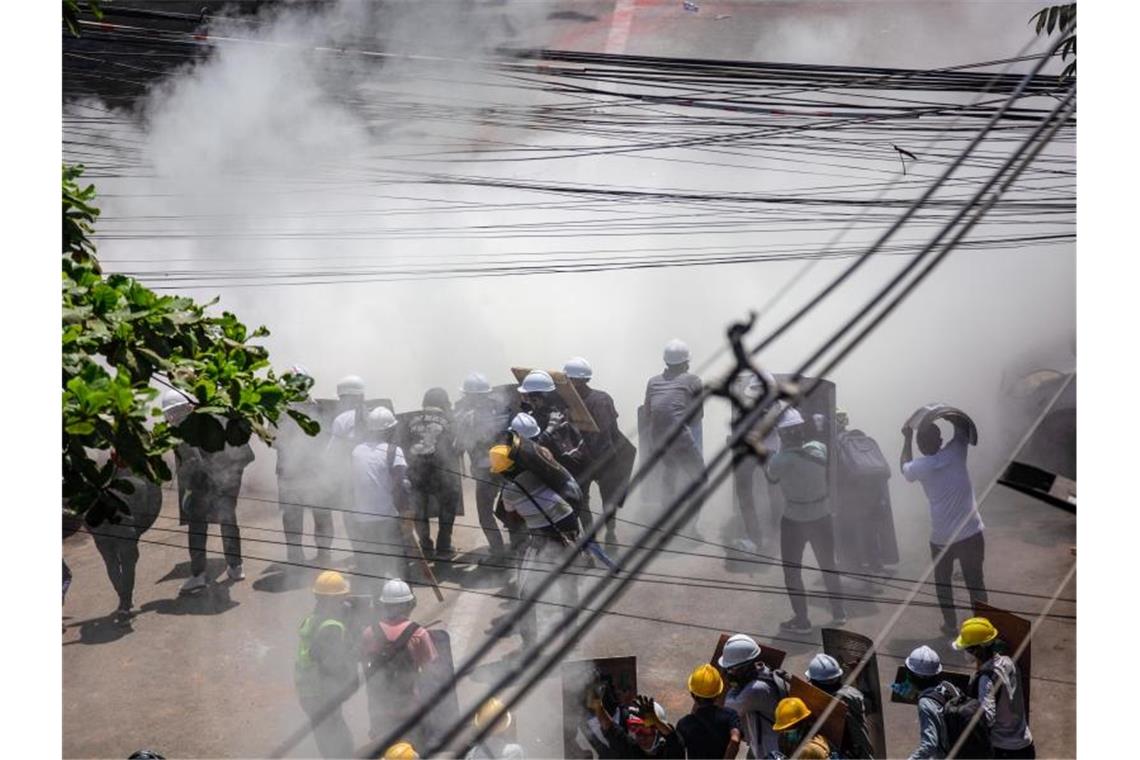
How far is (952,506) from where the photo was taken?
6773 millimetres

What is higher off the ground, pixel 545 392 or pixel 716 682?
pixel 545 392

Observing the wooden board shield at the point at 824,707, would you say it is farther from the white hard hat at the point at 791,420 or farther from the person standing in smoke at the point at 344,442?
the person standing in smoke at the point at 344,442

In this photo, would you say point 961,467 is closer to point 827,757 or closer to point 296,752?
point 827,757

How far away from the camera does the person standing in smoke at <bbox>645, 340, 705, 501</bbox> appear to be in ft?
26.1

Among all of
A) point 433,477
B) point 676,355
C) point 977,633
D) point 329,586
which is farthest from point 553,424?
point 977,633

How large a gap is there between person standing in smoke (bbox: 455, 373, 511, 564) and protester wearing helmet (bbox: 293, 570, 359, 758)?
1842 millimetres

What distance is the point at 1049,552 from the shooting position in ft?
25.5

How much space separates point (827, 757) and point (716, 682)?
58 centimetres

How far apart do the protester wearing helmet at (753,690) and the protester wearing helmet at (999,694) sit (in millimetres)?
801

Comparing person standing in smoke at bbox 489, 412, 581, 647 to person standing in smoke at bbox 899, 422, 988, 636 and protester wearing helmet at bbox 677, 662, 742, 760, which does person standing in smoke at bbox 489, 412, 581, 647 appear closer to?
protester wearing helmet at bbox 677, 662, 742, 760

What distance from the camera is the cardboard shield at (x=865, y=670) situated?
5465 mm

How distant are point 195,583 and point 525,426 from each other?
218cm

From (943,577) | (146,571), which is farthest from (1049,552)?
(146,571)

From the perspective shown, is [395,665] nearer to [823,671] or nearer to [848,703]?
[823,671]
